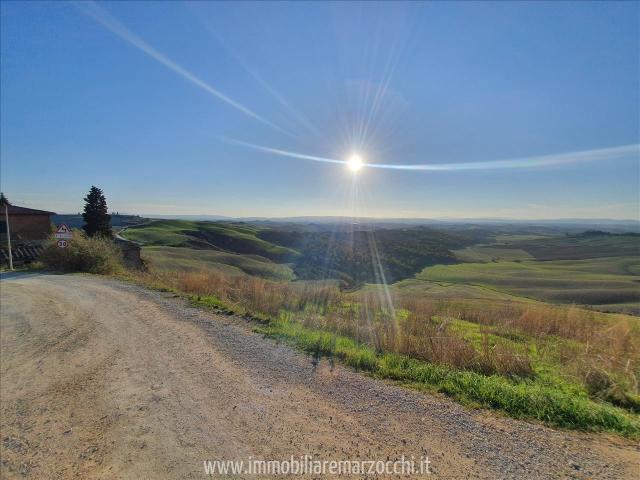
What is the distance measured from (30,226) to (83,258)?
2085cm

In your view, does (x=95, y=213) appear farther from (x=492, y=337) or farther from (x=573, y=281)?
(x=573, y=281)

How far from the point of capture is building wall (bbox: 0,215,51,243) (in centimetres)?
2972

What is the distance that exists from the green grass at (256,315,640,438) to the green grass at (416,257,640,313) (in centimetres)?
973

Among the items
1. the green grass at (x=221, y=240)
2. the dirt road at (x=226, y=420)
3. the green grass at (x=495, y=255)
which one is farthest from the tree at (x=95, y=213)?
the green grass at (x=495, y=255)

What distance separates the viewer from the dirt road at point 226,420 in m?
3.27

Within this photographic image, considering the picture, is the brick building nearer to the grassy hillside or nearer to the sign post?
the sign post

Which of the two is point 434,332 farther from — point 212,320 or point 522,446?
point 212,320

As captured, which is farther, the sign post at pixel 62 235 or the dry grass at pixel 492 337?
the sign post at pixel 62 235

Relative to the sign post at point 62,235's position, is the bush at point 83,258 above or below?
below

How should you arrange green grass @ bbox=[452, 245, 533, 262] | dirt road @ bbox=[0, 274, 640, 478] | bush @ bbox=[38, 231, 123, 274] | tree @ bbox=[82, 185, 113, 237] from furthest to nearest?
green grass @ bbox=[452, 245, 533, 262], tree @ bbox=[82, 185, 113, 237], bush @ bbox=[38, 231, 123, 274], dirt road @ bbox=[0, 274, 640, 478]

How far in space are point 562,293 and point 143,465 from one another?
127 ft

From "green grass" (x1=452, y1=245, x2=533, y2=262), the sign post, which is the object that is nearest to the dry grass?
the sign post

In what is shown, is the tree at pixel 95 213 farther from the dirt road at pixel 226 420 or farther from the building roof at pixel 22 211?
the dirt road at pixel 226 420

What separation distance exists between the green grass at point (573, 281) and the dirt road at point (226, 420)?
1119 centimetres
